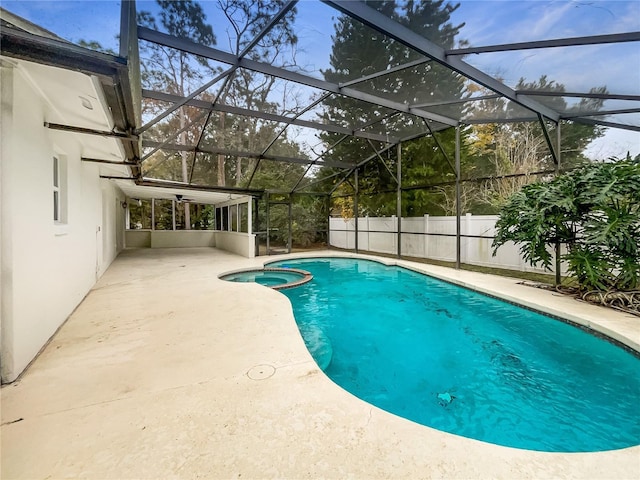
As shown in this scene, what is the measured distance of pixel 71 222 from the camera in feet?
13.1

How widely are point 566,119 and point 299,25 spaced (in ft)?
22.1

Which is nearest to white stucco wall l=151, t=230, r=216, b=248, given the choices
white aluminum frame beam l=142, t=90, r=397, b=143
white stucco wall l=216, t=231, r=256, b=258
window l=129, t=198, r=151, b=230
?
white stucco wall l=216, t=231, r=256, b=258

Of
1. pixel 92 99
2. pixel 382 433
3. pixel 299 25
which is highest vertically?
pixel 299 25

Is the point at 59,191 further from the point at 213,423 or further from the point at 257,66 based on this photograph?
the point at 213,423

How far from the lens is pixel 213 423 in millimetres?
1793

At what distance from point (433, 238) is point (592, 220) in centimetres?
552

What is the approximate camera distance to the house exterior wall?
2.17 metres

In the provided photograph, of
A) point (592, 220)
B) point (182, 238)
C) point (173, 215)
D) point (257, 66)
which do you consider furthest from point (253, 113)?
point (182, 238)

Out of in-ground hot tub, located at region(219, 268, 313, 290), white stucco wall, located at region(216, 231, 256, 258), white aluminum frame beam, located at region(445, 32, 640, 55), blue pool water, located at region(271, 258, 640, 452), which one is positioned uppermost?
white aluminum frame beam, located at region(445, 32, 640, 55)

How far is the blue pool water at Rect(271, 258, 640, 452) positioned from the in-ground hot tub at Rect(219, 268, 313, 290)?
1953 millimetres

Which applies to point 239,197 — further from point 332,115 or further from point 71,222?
point 71,222

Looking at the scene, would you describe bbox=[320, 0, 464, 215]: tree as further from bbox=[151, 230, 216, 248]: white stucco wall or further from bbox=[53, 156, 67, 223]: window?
bbox=[151, 230, 216, 248]: white stucco wall

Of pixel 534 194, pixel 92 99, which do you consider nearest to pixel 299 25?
pixel 92 99

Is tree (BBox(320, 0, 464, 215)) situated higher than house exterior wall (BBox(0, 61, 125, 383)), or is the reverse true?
tree (BBox(320, 0, 464, 215))
